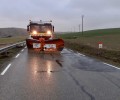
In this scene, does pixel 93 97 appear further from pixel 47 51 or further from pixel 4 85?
pixel 47 51

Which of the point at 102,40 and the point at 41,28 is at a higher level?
the point at 41,28

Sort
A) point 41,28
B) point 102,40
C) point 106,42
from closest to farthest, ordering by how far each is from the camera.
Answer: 1. point 41,28
2. point 106,42
3. point 102,40

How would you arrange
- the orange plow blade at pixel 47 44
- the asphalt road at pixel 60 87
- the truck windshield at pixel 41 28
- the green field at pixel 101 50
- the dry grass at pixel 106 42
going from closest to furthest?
1. the asphalt road at pixel 60 87
2. the green field at pixel 101 50
3. the orange plow blade at pixel 47 44
4. the truck windshield at pixel 41 28
5. the dry grass at pixel 106 42

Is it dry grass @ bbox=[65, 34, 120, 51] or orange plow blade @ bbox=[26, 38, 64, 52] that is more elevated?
orange plow blade @ bbox=[26, 38, 64, 52]

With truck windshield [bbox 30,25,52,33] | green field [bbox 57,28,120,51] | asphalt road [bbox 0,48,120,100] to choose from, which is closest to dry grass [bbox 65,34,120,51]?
green field [bbox 57,28,120,51]

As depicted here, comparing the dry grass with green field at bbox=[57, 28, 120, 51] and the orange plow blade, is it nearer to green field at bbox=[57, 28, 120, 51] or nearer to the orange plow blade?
green field at bbox=[57, 28, 120, 51]

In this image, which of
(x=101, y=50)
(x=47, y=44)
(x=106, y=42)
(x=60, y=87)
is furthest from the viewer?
(x=106, y=42)

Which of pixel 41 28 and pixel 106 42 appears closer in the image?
pixel 41 28

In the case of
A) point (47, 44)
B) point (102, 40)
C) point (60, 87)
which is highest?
point (47, 44)

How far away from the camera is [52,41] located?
2850 cm

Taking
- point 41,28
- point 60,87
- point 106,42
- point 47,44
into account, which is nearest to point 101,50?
point 47,44

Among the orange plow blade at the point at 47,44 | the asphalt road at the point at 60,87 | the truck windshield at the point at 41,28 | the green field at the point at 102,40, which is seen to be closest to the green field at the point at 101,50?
the green field at the point at 102,40

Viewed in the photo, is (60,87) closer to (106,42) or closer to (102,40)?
(106,42)

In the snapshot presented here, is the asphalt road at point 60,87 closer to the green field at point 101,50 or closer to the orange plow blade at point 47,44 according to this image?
the green field at point 101,50
